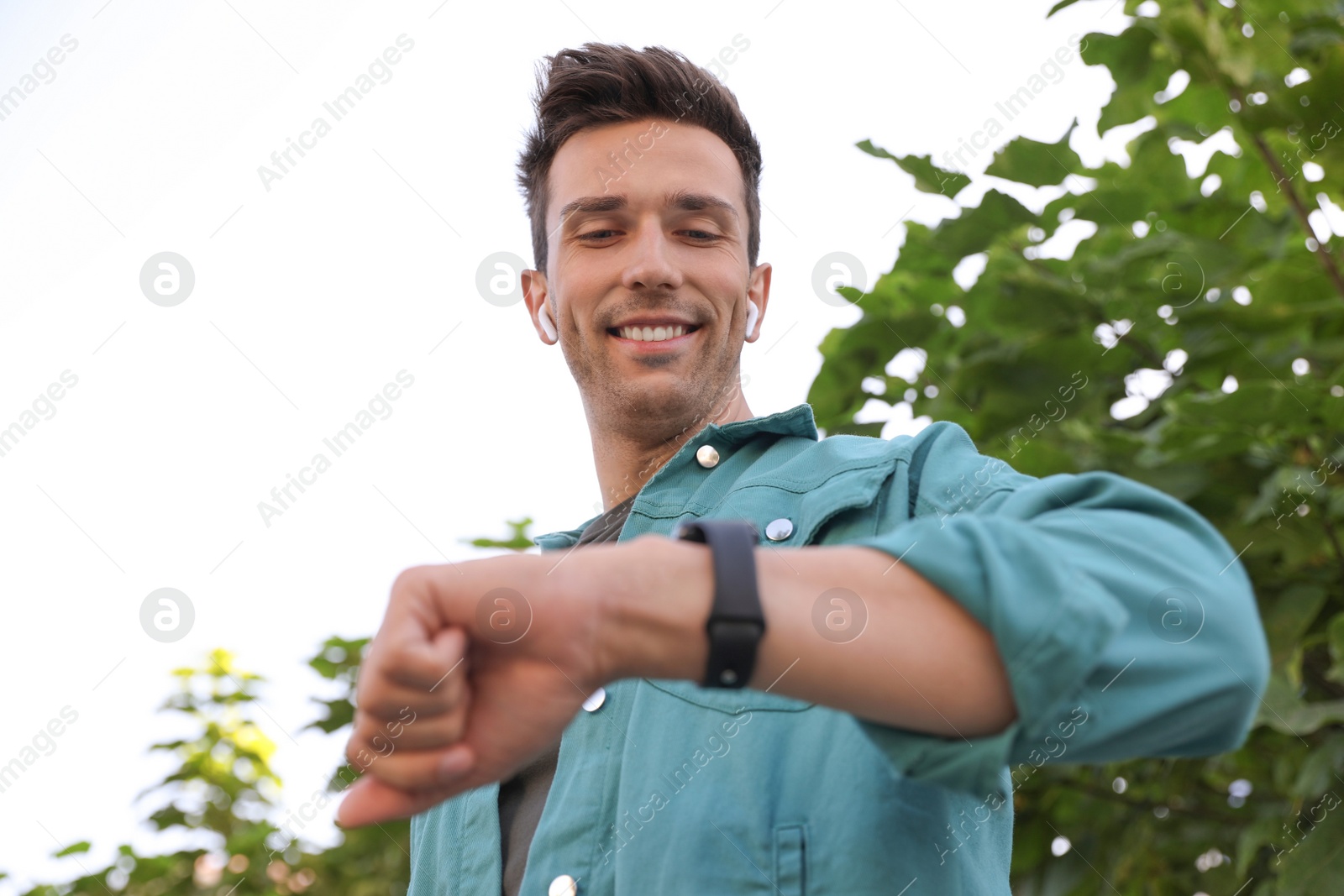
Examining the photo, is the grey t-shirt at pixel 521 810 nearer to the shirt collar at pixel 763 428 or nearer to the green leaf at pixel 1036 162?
the shirt collar at pixel 763 428

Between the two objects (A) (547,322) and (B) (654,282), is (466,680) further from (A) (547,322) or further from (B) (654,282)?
(A) (547,322)

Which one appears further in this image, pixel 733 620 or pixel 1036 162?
pixel 1036 162

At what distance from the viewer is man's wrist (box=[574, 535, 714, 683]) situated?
38.2 inches

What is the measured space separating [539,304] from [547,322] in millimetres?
108

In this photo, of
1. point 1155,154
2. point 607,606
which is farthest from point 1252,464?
point 607,606

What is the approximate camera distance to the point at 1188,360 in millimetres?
2527

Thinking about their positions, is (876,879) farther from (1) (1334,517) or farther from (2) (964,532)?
(1) (1334,517)

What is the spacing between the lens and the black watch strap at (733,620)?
972 mm

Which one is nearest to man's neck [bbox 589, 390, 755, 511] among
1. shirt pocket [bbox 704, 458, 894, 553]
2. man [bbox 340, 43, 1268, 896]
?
man [bbox 340, 43, 1268, 896]

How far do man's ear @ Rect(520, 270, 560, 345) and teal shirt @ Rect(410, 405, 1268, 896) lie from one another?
706mm

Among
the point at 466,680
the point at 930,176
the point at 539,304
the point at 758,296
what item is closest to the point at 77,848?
the point at 539,304

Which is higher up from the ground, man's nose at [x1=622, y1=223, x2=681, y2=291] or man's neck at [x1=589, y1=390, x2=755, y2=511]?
man's nose at [x1=622, y1=223, x2=681, y2=291]

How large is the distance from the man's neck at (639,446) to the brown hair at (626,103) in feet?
1.09

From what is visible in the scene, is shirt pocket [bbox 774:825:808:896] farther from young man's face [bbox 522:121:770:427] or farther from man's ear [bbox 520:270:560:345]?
man's ear [bbox 520:270:560:345]
